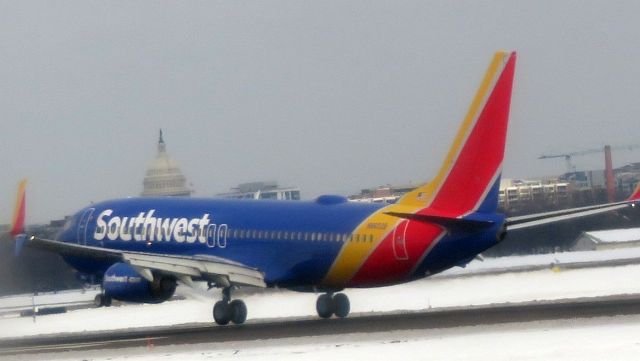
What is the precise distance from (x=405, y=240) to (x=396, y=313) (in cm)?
450

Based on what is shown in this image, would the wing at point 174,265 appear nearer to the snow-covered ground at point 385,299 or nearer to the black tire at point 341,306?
the snow-covered ground at point 385,299

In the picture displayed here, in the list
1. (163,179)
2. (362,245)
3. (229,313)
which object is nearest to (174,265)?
(229,313)

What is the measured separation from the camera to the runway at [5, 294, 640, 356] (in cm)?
4025

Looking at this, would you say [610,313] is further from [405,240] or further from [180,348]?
[180,348]

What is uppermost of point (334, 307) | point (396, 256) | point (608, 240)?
point (396, 256)

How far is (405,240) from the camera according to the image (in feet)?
146

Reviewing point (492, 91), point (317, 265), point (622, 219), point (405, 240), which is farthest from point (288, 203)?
point (622, 219)

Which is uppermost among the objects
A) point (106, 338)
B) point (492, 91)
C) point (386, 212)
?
point (492, 91)

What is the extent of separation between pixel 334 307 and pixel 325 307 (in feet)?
0.96

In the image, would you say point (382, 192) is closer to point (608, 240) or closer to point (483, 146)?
point (608, 240)

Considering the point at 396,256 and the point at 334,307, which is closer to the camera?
the point at 396,256

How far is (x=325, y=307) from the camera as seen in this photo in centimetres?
4859

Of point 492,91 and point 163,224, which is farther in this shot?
point 163,224

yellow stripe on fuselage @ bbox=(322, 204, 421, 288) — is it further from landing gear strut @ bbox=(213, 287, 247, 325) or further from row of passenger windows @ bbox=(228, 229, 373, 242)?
landing gear strut @ bbox=(213, 287, 247, 325)
